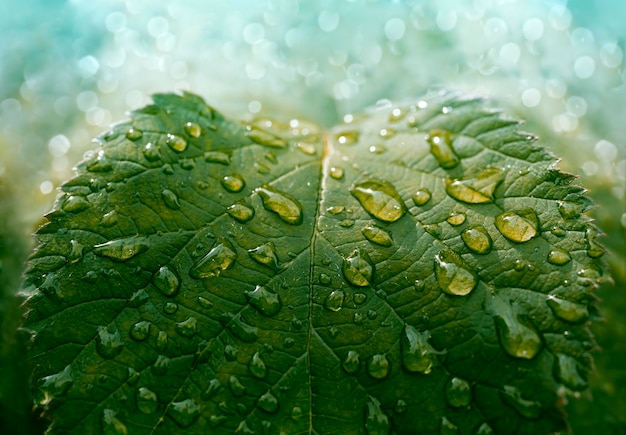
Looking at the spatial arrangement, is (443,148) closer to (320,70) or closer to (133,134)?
(133,134)

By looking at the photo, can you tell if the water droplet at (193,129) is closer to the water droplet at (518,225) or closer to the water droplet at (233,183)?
the water droplet at (233,183)

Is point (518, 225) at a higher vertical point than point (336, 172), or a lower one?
lower

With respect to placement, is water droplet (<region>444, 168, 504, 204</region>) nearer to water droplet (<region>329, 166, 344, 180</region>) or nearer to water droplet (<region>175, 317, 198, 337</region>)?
water droplet (<region>329, 166, 344, 180</region>)

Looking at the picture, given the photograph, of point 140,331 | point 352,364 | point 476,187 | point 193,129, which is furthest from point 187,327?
point 476,187

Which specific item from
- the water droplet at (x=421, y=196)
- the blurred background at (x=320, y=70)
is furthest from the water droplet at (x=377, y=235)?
the blurred background at (x=320, y=70)

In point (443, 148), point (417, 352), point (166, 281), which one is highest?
point (443, 148)

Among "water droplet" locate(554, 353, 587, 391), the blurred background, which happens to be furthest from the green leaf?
the blurred background
